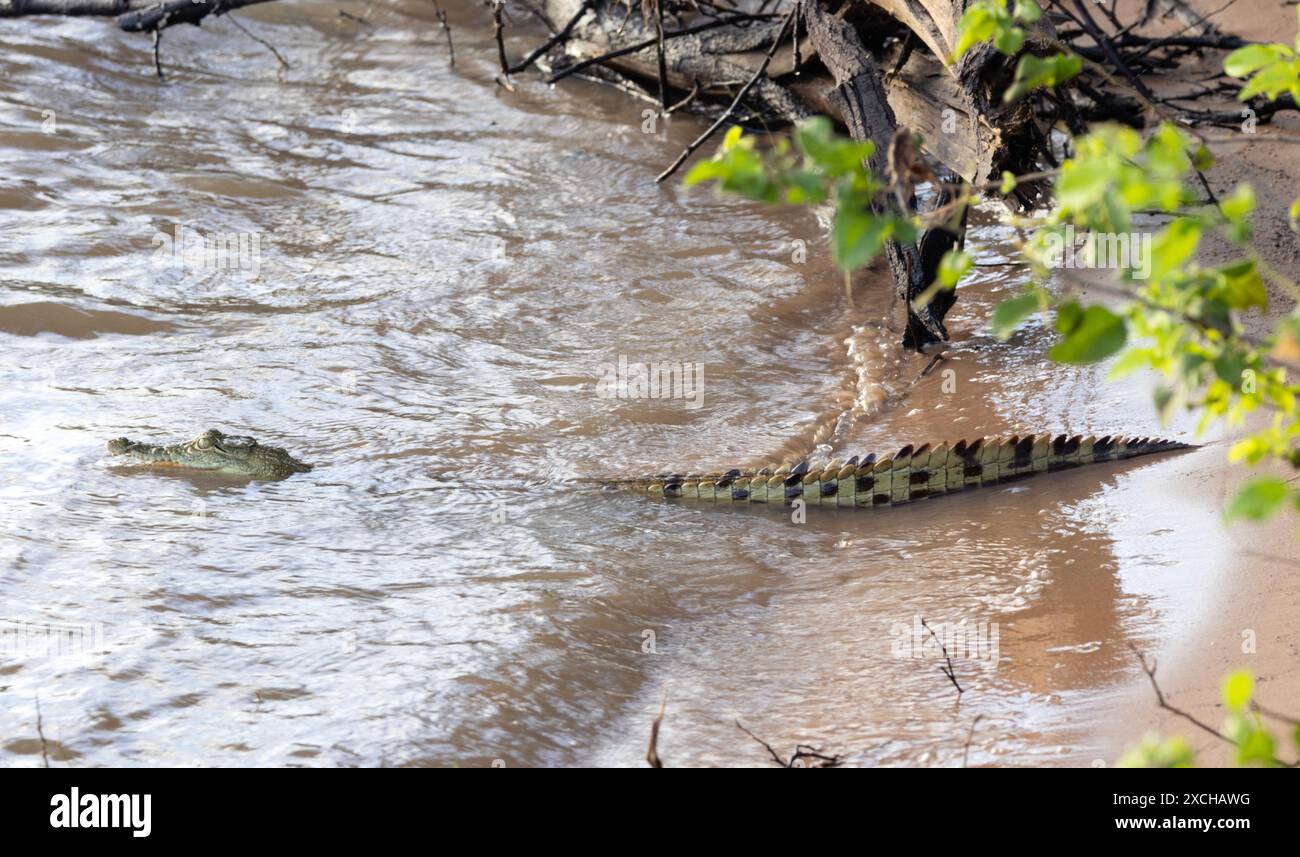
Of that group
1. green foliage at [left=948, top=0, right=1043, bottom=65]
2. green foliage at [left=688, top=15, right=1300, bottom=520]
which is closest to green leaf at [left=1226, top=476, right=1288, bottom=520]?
green foliage at [left=688, top=15, right=1300, bottom=520]

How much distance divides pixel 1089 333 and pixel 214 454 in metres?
3.77

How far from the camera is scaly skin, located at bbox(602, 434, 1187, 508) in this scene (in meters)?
4.41

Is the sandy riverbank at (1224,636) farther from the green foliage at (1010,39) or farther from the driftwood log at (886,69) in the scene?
the green foliage at (1010,39)

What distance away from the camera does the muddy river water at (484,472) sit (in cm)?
325

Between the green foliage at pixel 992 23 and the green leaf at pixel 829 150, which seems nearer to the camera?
the green leaf at pixel 829 150

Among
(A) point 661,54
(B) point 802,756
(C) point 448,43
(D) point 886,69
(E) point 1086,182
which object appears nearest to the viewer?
(E) point 1086,182

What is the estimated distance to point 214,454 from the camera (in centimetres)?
460

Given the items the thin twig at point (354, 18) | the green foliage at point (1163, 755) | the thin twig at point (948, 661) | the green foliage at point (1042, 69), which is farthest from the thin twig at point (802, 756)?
the thin twig at point (354, 18)

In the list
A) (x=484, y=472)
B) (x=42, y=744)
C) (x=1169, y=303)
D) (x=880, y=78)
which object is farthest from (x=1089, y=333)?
(x=880, y=78)

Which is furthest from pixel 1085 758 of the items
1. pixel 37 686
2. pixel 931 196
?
pixel 931 196

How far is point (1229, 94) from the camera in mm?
7477

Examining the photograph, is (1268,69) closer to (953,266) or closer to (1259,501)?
(953,266)

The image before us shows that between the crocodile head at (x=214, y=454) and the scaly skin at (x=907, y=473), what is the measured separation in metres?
1.52
